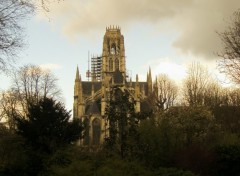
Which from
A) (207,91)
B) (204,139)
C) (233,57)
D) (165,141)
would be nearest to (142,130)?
(165,141)

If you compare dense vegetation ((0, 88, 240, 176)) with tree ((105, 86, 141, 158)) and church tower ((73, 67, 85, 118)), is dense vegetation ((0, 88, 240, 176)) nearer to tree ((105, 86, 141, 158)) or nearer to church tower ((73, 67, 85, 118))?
tree ((105, 86, 141, 158))

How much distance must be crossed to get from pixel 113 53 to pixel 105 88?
19736mm

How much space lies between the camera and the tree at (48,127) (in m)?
24.4

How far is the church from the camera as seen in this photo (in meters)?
80.7

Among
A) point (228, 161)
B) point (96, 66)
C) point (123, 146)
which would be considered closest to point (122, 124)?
point (123, 146)

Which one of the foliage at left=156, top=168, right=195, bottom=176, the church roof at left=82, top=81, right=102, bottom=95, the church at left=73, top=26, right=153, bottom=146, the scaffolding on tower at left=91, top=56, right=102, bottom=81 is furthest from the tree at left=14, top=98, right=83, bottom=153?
the scaffolding on tower at left=91, top=56, right=102, bottom=81

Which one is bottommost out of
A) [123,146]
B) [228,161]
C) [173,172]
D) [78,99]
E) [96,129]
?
[173,172]

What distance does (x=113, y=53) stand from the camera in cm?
10450

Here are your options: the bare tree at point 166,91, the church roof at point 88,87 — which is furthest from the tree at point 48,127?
the church roof at point 88,87

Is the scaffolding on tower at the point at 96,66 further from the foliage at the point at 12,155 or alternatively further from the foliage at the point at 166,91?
the foliage at the point at 12,155

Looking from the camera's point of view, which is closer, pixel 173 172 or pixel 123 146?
pixel 173 172

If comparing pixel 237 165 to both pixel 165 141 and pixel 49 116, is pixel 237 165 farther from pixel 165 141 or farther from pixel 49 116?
pixel 49 116

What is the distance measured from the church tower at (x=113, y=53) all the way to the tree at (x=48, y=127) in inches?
2830

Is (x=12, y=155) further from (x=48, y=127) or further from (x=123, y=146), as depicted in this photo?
(x=123, y=146)
